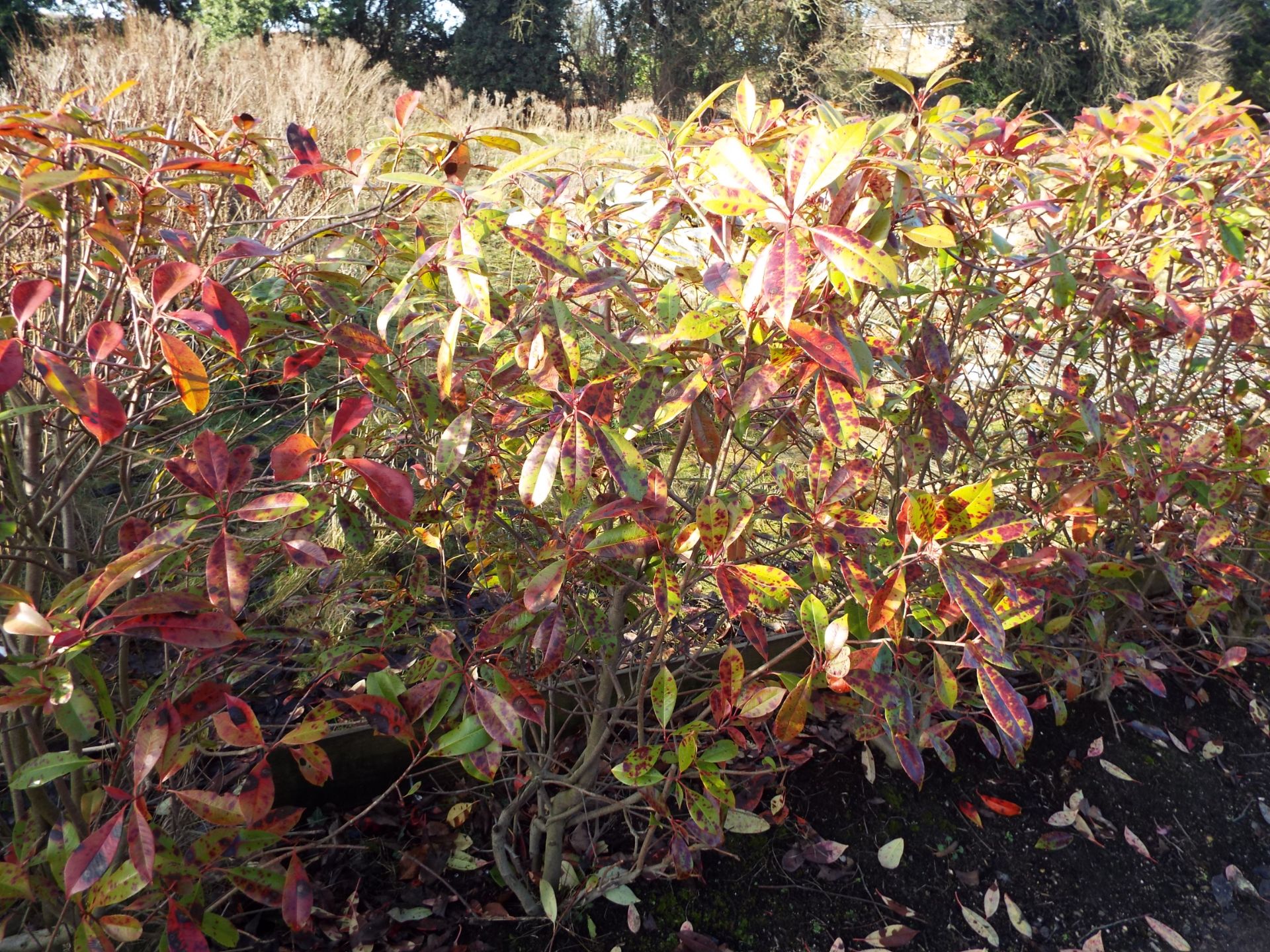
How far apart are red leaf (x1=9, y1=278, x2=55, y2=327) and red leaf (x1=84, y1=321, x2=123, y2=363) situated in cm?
5

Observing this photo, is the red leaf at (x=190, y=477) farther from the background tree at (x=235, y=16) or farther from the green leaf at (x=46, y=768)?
the background tree at (x=235, y=16)

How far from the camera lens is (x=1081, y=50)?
16.7 meters

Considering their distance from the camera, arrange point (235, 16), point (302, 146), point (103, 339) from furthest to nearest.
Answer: point (235, 16) → point (302, 146) → point (103, 339)

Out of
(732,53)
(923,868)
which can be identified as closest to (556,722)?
(923,868)

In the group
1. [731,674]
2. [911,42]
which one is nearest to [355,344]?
[731,674]

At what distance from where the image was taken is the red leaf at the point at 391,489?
904mm

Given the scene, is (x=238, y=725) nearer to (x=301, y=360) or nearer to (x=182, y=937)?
(x=182, y=937)

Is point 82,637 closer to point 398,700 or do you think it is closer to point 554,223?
point 398,700

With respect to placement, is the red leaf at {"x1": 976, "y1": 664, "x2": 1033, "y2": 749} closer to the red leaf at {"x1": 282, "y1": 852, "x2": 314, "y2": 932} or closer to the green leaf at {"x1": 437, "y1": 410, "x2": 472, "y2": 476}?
the green leaf at {"x1": 437, "y1": 410, "x2": 472, "y2": 476}

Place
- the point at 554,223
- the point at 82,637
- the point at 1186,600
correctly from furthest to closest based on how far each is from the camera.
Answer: the point at 1186,600, the point at 554,223, the point at 82,637

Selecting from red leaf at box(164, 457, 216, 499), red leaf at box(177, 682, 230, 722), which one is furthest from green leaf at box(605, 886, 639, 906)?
red leaf at box(164, 457, 216, 499)

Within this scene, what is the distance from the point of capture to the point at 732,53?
55.1 feet

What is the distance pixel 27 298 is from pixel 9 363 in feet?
0.42

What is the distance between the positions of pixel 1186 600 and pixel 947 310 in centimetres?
165
